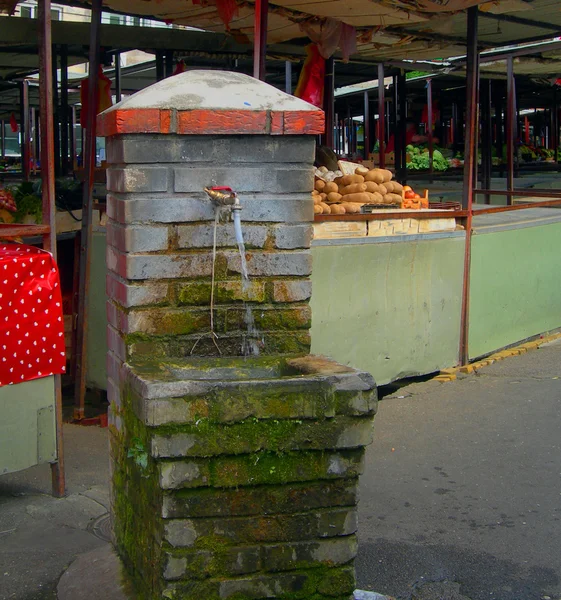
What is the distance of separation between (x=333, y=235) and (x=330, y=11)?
1.62m

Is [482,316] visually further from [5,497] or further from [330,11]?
[5,497]

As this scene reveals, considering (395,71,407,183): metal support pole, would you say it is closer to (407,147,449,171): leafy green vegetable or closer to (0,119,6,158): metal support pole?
(407,147,449,171): leafy green vegetable

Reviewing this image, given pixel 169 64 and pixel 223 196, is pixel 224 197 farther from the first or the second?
pixel 169 64

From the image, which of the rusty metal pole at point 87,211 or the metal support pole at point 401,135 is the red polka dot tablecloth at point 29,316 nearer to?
the rusty metal pole at point 87,211

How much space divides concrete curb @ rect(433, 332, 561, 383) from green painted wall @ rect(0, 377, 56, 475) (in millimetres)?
3703

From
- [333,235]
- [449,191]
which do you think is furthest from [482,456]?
[449,191]

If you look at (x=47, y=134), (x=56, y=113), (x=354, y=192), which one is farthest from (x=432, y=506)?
(x=56, y=113)

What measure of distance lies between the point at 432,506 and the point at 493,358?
11.2ft

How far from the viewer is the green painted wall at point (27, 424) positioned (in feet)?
14.0

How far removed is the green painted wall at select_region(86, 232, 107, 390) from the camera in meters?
6.22

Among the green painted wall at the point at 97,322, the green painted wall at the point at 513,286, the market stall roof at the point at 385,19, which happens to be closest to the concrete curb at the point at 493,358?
the green painted wall at the point at 513,286

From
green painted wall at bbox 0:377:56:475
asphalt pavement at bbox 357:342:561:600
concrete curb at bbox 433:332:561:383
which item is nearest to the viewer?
asphalt pavement at bbox 357:342:561:600

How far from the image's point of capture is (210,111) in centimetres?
284

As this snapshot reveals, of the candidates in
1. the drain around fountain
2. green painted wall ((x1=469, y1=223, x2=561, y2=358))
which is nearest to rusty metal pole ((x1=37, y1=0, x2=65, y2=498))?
the drain around fountain
